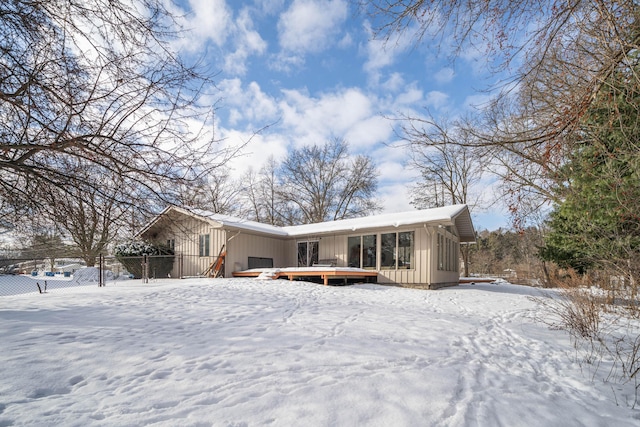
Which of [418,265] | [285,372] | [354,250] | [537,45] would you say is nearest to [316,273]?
[354,250]

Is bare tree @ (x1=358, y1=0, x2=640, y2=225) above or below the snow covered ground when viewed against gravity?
above

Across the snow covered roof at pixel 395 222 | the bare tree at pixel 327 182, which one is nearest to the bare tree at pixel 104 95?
the snow covered roof at pixel 395 222

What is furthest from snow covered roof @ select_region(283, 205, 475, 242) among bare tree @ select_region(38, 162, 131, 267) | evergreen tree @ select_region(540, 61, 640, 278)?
bare tree @ select_region(38, 162, 131, 267)

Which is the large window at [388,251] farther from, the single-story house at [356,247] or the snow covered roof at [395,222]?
the snow covered roof at [395,222]

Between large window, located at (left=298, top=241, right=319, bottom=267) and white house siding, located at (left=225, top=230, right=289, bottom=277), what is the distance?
3.43ft

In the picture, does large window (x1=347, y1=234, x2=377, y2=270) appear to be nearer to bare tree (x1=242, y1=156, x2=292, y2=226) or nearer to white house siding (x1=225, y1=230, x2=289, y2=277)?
white house siding (x1=225, y1=230, x2=289, y2=277)

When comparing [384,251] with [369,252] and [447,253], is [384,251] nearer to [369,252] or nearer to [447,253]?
[369,252]

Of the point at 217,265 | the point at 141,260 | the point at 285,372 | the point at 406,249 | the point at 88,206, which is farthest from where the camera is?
the point at 141,260

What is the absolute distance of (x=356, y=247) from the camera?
1420 cm

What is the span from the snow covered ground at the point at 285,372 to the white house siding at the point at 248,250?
786cm

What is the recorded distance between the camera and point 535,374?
3645mm

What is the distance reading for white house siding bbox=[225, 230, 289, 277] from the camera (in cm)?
1412

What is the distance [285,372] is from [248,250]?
472 inches

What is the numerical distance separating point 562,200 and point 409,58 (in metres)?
4.19
